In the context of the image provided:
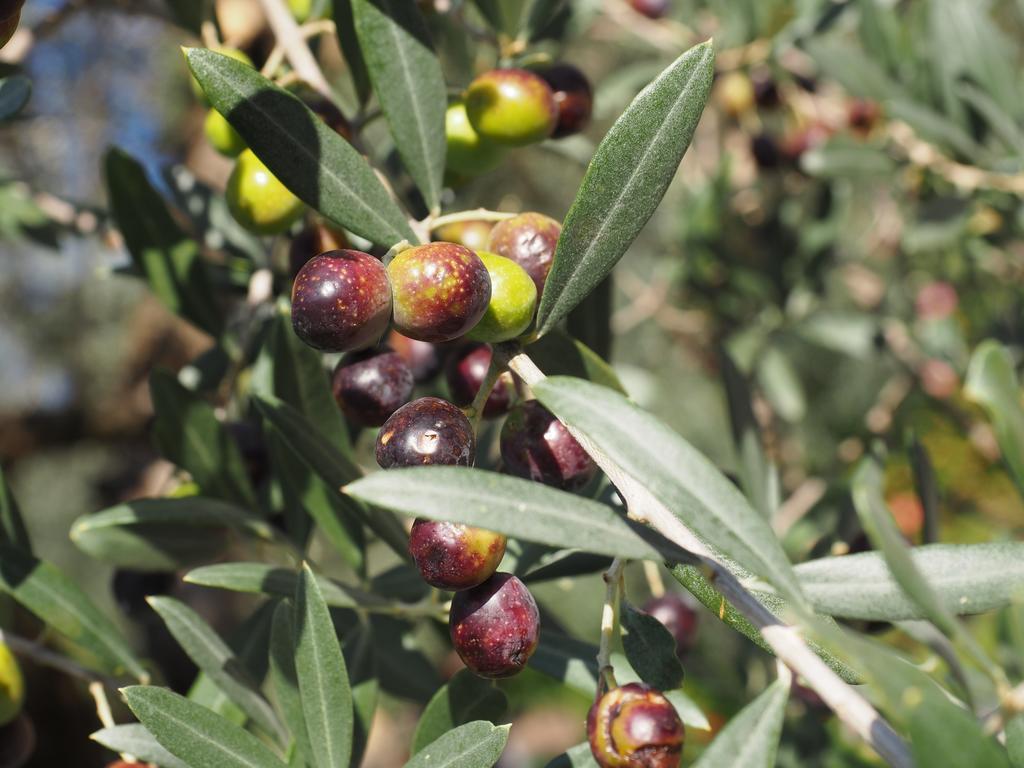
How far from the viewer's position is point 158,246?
115 centimetres

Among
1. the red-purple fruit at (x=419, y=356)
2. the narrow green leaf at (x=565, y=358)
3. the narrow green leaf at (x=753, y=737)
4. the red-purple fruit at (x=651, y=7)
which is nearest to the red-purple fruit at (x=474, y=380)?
the narrow green leaf at (x=565, y=358)

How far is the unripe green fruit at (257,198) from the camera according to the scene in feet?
2.95

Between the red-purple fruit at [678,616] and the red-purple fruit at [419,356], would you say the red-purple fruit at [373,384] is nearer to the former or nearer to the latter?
the red-purple fruit at [419,356]

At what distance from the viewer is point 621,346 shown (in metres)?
4.47

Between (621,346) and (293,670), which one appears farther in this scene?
(621,346)

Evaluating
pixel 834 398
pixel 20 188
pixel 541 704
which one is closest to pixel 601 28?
pixel 834 398

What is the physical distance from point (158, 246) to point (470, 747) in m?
0.78

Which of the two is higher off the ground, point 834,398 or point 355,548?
point 355,548

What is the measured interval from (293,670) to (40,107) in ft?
11.3

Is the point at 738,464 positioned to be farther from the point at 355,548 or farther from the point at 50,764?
the point at 50,764

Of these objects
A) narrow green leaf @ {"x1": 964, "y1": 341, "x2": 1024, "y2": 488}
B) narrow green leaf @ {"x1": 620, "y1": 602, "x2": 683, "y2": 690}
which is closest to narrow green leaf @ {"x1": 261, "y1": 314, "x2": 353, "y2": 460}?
narrow green leaf @ {"x1": 620, "y1": 602, "x2": 683, "y2": 690}

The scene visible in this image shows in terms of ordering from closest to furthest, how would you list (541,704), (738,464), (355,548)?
1. (355,548)
2. (738,464)
3. (541,704)

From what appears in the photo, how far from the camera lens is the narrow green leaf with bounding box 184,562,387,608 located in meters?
0.80

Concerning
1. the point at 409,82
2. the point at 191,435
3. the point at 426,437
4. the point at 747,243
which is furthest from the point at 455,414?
the point at 747,243
